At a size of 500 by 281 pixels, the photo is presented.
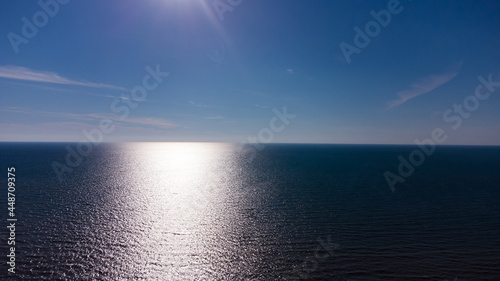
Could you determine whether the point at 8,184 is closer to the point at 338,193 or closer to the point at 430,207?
the point at 338,193

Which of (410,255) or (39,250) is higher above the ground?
(39,250)

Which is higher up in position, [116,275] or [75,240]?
[75,240]

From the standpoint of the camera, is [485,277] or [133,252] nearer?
[485,277]

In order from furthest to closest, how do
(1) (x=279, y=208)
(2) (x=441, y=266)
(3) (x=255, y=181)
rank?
1. (3) (x=255, y=181)
2. (1) (x=279, y=208)
3. (2) (x=441, y=266)

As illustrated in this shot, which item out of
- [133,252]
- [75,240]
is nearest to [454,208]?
[133,252]

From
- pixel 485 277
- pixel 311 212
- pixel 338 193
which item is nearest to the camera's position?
pixel 485 277

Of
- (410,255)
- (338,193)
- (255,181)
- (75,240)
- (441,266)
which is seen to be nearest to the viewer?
(441,266)

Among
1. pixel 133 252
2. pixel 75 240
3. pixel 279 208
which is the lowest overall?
pixel 133 252

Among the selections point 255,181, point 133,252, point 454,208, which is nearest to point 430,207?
point 454,208

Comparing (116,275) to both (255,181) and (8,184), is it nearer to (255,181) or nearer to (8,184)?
(255,181)
